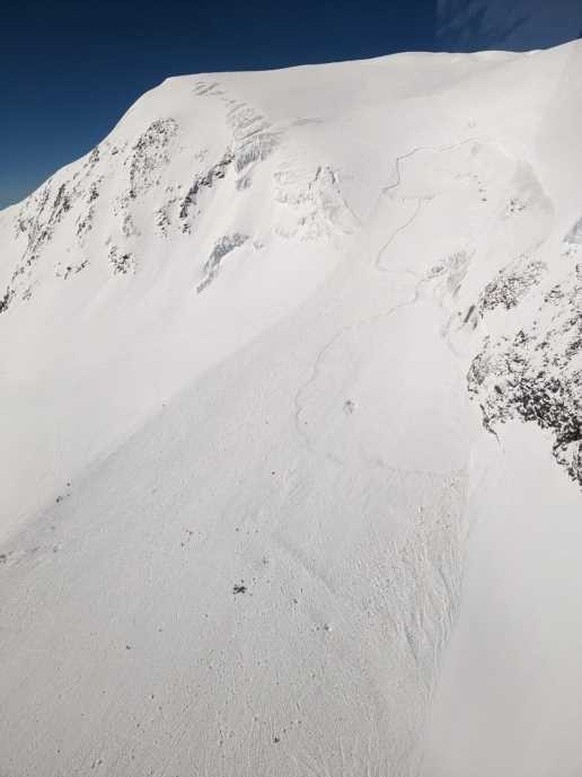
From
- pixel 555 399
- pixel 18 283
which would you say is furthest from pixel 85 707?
pixel 18 283

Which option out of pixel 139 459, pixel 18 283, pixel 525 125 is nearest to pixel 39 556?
pixel 139 459

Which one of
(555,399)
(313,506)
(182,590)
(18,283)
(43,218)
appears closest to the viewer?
(555,399)

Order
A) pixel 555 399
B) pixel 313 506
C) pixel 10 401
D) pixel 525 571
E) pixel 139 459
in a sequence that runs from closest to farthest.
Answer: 1. pixel 525 571
2. pixel 555 399
3. pixel 313 506
4. pixel 139 459
5. pixel 10 401

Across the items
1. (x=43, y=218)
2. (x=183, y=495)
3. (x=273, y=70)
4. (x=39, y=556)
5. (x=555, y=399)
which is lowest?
(x=39, y=556)

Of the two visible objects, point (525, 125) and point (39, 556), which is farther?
point (525, 125)

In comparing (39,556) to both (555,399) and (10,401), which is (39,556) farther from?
(555,399)

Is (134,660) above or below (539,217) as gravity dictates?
below

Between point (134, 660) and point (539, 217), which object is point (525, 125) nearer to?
point (539, 217)
